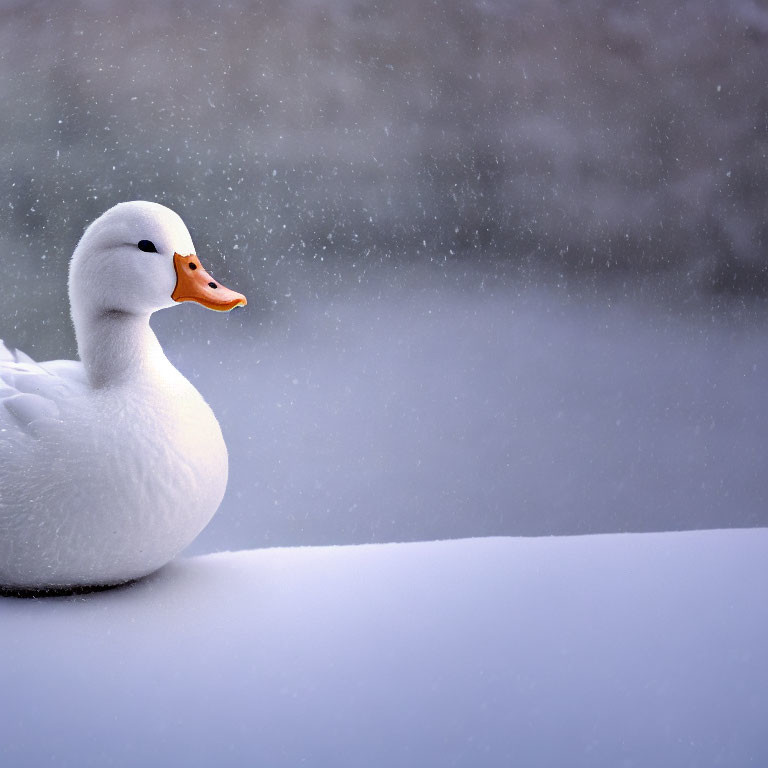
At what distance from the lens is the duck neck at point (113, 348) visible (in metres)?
0.59

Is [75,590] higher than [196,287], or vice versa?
[196,287]

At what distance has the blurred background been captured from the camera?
1199 millimetres

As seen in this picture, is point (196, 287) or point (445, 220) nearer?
point (196, 287)

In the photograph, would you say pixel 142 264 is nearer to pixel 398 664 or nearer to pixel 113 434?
pixel 113 434

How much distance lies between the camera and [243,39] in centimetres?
120

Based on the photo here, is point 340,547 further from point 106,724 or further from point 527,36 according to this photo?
point 527,36

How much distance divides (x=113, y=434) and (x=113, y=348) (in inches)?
2.6

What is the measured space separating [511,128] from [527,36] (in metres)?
0.13

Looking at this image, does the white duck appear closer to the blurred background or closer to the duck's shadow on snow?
the duck's shadow on snow

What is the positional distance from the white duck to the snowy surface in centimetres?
4

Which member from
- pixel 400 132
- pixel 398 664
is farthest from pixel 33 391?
pixel 400 132


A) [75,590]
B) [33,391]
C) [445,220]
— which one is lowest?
[75,590]

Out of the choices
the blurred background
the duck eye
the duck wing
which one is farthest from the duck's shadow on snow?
the blurred background

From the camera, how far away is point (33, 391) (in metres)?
0.58
